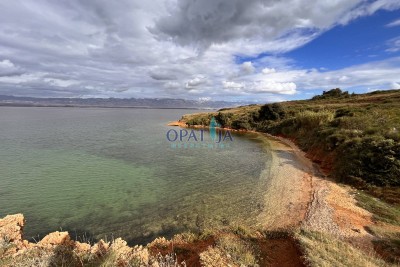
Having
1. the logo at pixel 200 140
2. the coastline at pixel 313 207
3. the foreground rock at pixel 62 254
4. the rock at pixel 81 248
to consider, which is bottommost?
the logo at pixel 200 140

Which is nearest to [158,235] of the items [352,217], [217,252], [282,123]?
[217,252]

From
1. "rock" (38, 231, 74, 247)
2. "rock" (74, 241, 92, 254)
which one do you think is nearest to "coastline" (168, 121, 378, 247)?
"rock" (74, 241, 92, 254)

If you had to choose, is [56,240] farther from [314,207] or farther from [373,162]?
[373,162]

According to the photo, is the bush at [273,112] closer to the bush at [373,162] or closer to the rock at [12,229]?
the bush at [373,162]

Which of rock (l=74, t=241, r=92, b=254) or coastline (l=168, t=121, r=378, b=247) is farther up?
rock (l=74, t=241, r=92, b=254)

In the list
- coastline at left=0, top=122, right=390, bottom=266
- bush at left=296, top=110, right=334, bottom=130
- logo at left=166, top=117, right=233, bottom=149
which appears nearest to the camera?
coastline at left=0, top=122, right=390, bottom=266

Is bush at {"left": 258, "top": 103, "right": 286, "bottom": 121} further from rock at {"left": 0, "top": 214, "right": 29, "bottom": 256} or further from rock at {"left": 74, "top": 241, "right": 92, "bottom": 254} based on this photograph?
rock at {"left": 0, "top": 214, "right": 29, "bottom": 256}

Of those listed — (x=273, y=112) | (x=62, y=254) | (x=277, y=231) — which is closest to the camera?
(x=62, y=254)

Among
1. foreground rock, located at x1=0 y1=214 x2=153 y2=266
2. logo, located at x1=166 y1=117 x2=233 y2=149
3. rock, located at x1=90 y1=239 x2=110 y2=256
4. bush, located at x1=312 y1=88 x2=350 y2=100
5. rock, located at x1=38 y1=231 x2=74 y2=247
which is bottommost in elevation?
logo, located at x1=166 y1=117 x2=233 y2=149

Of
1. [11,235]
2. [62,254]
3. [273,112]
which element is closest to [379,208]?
[62,254]

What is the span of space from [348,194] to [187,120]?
58112 millimetres

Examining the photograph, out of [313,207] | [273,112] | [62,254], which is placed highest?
[273,112]

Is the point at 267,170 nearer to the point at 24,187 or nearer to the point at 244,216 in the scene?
the point at 244,216

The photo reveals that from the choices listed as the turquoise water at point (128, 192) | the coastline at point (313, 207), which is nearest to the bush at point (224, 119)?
the turquoise water at point (128, 192)
